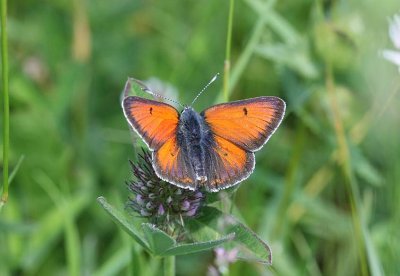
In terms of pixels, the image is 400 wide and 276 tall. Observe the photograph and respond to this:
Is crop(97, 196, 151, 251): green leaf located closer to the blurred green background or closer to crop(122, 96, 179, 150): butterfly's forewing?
crop(122, 96, 179, 150): butterfly's forewing

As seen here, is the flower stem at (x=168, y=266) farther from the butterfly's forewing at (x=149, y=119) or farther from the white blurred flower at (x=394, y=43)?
the white blurred flower at (x=394, y=43)

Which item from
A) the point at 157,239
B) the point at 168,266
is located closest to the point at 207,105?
the point at 168,266

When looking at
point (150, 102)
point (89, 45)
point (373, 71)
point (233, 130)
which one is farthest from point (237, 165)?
point (89, 45)

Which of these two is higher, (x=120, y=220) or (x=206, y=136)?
(x=206, y=136)

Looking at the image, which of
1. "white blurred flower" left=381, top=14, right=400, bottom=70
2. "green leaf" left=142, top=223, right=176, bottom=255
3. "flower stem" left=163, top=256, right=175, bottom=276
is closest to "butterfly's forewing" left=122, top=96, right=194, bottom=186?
"green leaf" left=142, top=223, right=176, bottom=255

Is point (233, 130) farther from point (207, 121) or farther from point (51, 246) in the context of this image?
point (51, 246)

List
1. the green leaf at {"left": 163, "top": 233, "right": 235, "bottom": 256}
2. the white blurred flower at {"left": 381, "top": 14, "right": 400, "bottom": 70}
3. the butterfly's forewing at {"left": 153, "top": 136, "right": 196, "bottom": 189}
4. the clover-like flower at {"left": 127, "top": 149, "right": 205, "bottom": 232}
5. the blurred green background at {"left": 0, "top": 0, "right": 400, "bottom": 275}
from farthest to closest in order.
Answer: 1. the blurred green background at {"left": 0, "top": 0, "right": 400, "bottom": 275}
2. the white blurred flower at {"left": 381, "top": 14, "right": 400, "bottom": 70}
3. the clover-like flower at {"left": 127, "top": 149, "right": 205, "bottom": 232}
4. the butterfly's forewing at {"left": 153, "top": 136, "right": 196, "bottom": 189}
5. the green leaf at {"left": 163, "top": 233, "right": 235, "bottom": 256}

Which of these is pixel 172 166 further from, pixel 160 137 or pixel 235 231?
pixel 235 231

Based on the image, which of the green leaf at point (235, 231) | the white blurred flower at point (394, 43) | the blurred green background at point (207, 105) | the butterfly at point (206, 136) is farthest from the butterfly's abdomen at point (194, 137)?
the white blurred flower at point (394, 43)
